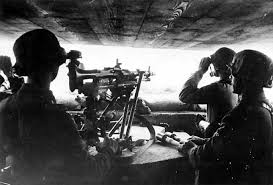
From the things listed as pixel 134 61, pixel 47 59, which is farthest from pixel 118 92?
pixel 134 61

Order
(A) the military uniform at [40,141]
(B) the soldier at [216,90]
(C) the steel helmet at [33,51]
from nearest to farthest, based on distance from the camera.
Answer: (A) the military uniform at [40,141] → (C) the steel helmet at [33,51] → (B) the soldier at [216,90]

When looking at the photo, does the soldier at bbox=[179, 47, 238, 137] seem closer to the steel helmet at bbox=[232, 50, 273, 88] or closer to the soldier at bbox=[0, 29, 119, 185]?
the steel helmet at bbox=[232, 50, 273, 88]

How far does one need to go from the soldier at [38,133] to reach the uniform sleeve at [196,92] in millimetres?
1982

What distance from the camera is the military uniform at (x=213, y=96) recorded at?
3.60m

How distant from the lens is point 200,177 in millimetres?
2930

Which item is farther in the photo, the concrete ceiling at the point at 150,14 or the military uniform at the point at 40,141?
the concrete ceiling at the point at 150,14

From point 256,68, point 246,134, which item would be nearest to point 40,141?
point 246,134

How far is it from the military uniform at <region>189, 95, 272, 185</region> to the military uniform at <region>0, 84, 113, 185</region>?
1.41 m

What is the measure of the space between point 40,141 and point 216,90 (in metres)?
2.67

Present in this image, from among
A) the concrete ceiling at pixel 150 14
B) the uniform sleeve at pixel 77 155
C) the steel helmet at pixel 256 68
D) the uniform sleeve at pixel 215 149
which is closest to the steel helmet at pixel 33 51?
the uniform sleeve at pixel 77 155

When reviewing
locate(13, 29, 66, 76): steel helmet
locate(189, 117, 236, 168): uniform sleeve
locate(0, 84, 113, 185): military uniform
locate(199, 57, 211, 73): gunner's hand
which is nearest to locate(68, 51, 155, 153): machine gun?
locate(13, 29, 66, 76): steel helmet

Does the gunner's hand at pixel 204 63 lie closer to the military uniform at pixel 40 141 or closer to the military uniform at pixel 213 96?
the military uniform at pixel 213 96

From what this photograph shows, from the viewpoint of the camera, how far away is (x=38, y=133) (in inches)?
82.1

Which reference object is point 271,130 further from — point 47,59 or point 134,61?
point 134,61
